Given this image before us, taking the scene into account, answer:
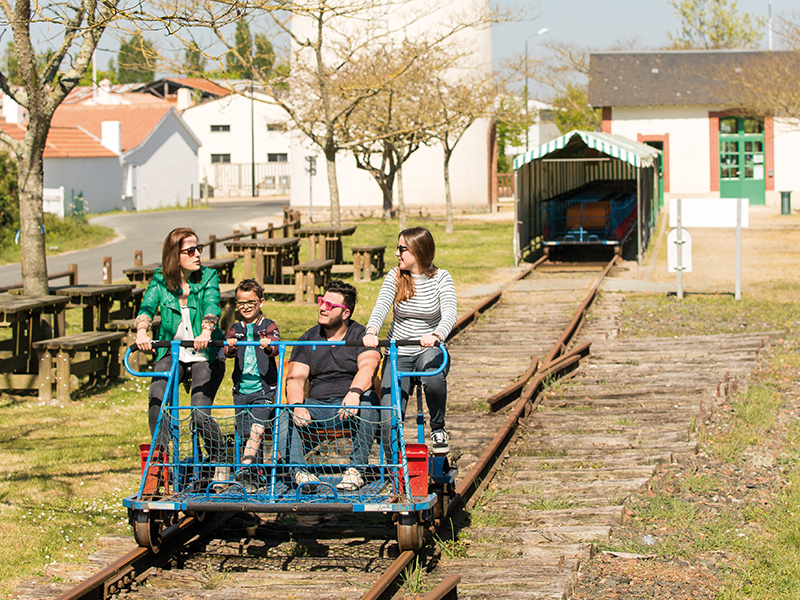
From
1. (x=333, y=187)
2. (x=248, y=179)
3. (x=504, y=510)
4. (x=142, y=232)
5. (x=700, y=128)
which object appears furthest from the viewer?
(x=248, y=179)

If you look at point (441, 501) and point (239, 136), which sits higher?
point (239, 136)

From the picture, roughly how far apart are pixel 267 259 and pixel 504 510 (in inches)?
502

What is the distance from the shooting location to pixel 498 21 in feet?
73.6

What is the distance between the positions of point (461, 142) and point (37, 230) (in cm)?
3196

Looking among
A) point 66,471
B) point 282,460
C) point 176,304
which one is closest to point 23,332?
point 66,471

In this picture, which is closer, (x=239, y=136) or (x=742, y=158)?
(x=742, y=158)

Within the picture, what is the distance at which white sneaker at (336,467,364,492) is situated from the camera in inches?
214

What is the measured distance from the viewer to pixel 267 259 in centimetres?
1866

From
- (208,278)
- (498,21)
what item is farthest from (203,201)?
(208,278)

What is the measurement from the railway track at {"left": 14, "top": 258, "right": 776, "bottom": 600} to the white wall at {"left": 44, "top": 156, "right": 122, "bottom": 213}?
35062 mm

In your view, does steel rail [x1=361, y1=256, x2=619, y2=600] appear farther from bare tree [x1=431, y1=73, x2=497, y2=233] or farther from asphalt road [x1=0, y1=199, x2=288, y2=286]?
bare tree [x1=431, y1=73, x2=497, y2=233]

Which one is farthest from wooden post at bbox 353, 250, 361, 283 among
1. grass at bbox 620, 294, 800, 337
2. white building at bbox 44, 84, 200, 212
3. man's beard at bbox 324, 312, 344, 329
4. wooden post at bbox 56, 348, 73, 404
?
white building at bbox 44, 84, 200, 212

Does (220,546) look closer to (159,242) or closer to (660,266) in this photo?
(660,266)

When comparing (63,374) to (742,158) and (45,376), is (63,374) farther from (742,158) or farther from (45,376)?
(742,158)
